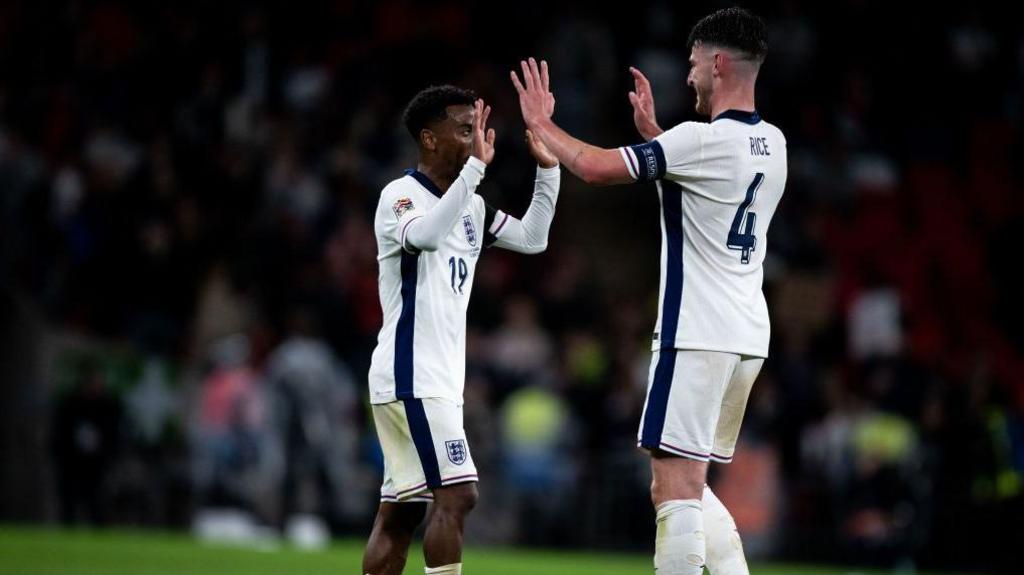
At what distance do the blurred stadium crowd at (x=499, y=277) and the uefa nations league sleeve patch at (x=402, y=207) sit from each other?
7758 millimetres

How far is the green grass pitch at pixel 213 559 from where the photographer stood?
11933 mm

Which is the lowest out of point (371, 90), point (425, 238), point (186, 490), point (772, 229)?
point (186, 490)

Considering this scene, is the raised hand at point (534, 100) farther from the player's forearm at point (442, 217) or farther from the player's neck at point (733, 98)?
the player's neck at point (733, 98)

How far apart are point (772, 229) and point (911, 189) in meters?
2.63

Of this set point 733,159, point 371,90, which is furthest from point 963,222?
point 733,159

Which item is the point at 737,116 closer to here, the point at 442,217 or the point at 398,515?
the point at 442,217

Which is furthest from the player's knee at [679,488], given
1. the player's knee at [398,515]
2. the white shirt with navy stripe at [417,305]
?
the player's knee at [398,515]

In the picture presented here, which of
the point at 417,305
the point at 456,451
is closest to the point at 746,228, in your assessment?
the point at 417,305

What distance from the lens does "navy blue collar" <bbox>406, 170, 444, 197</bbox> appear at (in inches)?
321

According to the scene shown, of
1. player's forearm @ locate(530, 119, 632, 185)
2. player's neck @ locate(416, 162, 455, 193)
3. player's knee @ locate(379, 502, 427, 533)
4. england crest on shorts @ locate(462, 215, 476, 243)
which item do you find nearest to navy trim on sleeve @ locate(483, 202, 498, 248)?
england crest on shorts @ locate(462, 215, 476, 243)

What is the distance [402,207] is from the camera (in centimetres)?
793

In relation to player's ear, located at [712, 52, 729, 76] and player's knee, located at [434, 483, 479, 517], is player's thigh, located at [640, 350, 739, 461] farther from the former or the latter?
player's ear, located at [712, 52, 729, 76]

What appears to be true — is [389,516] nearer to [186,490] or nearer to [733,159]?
[733,159]

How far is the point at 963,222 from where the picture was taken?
19.9 meters
